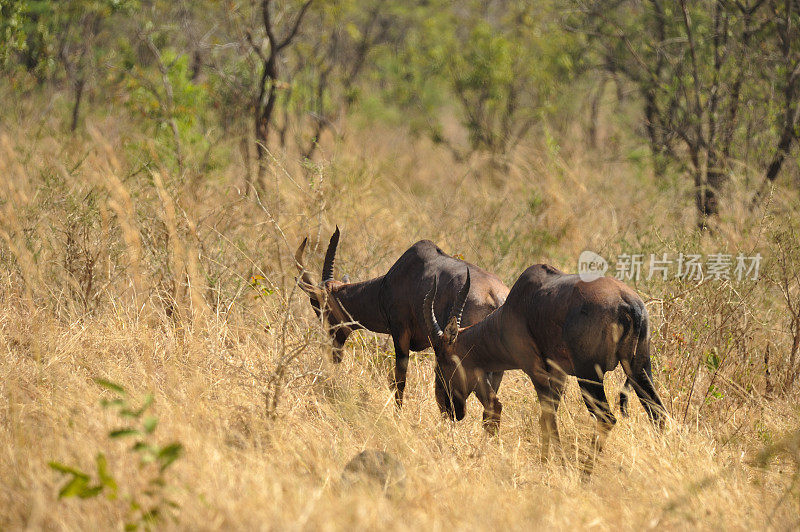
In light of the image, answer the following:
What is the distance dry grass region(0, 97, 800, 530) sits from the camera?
136 inches

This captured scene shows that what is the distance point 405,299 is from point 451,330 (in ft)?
2.90

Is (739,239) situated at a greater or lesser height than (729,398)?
greater

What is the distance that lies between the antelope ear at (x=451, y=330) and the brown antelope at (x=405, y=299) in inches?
3.3

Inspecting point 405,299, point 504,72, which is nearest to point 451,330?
point 405,299

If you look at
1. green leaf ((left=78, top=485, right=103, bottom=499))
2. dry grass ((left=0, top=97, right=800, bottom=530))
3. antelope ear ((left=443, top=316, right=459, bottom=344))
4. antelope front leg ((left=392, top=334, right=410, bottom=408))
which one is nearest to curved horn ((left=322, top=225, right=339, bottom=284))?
dry grass ((left=0, top=97, right=800, bottom=530))

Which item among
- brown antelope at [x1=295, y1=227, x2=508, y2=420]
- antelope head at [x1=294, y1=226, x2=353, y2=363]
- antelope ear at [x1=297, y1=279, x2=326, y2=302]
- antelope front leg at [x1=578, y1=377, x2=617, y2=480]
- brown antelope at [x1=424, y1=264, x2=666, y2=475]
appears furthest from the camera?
antelope head at [x1=294, y1=226, x2=353, y2=363]

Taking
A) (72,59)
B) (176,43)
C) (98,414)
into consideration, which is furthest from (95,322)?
(176,43)

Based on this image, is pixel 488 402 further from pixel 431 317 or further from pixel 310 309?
pixel 310 309

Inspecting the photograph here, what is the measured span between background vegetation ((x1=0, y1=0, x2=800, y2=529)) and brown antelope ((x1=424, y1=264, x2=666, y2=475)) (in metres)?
0.25

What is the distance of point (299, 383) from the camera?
498cm

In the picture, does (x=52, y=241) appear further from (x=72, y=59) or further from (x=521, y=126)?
(x=521, y=126)

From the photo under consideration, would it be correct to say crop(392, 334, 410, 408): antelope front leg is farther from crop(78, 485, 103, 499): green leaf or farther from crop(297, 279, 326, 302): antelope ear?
crop(78, 485, 103, 499): green leaf

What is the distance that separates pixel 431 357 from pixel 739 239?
292cm

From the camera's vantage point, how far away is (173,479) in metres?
3.39
